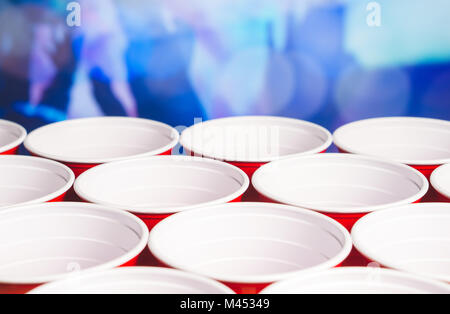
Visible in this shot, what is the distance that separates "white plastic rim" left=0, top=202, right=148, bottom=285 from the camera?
3.85ft

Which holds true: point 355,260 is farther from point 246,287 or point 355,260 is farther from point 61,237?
point 61,237

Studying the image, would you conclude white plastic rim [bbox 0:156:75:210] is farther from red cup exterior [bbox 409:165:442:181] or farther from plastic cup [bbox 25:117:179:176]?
red cup exterior [bbox 409:165:442:181]

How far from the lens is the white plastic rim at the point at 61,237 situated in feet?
3.85

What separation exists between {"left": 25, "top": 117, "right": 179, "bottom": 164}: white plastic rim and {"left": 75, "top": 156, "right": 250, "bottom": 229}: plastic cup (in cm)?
21

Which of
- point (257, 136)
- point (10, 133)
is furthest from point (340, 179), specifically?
point (10, 133)

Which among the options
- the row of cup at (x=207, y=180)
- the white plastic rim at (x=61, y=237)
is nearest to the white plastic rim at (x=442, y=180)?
the row of cup at (x=207, y=180)

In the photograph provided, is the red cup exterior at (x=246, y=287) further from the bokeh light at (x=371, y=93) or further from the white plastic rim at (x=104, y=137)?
the bokeh light at (x=371, y=93)

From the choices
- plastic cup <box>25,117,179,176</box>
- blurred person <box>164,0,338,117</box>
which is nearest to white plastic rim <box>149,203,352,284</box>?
plastic cup <box>25,117,179,176</box>

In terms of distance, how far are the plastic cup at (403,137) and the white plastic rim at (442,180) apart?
35 cm

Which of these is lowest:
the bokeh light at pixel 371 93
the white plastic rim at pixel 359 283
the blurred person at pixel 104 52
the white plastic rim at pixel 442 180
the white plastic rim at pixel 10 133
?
the white plastic rim at pixel 359 283

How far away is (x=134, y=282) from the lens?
3.15 ft

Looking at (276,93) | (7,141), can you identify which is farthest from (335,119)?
(7,141)

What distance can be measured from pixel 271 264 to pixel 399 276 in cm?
38

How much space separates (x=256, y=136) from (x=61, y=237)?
762 millimetres
